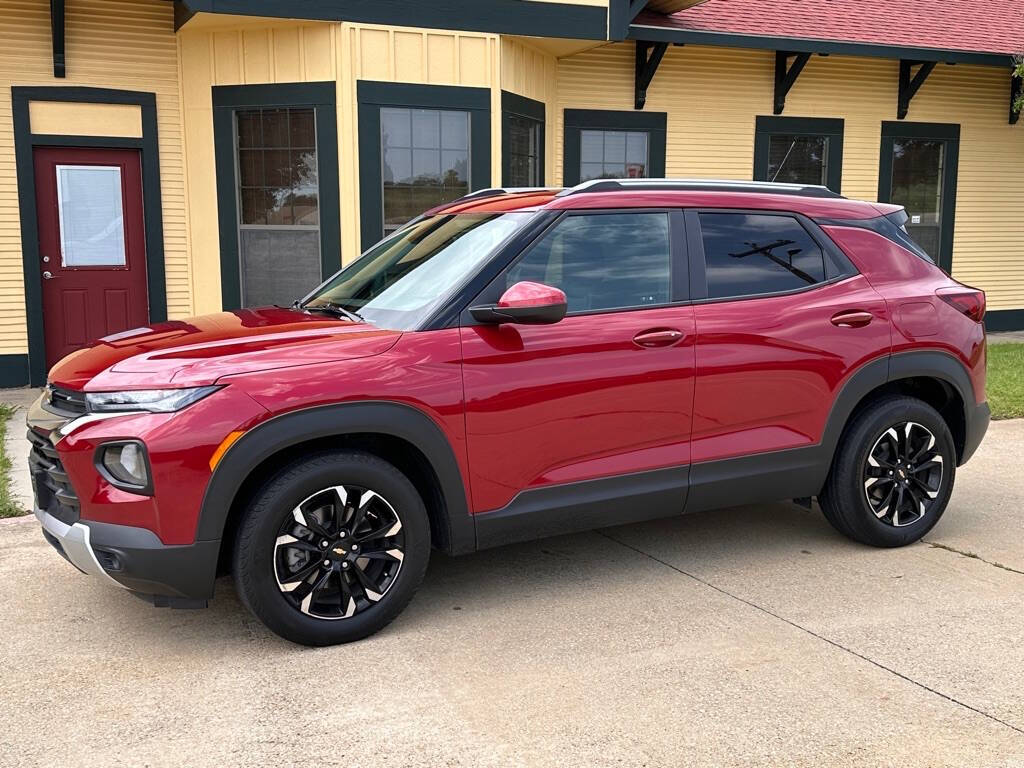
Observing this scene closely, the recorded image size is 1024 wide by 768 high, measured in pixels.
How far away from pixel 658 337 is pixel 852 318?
1122 millimetres

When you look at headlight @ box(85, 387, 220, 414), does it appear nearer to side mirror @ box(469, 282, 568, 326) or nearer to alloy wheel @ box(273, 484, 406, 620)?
alloy wheel @ box(273, 484, 406, 620)

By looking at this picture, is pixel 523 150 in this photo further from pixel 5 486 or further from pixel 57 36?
pixel 5 486

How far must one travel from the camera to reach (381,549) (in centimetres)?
396

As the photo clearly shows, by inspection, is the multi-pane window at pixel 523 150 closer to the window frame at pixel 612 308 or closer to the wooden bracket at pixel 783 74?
the wooden bracket at pixel 783 74

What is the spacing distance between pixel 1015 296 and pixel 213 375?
14.6 metres

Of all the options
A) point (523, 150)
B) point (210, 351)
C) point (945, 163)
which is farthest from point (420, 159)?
point (945, 163)

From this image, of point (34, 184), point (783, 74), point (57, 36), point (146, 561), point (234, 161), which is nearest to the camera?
point (146, 561)

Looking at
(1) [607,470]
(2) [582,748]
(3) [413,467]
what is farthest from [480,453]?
(2) [582,748]

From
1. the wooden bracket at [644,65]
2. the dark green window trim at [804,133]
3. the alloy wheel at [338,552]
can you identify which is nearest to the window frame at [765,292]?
the alloy wheel at [338,552]

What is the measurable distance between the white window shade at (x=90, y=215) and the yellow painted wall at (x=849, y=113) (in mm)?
5135

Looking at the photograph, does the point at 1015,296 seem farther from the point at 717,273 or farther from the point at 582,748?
the point at 582,748

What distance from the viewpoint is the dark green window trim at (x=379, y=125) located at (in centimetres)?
993

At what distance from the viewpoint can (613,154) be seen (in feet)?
41.4

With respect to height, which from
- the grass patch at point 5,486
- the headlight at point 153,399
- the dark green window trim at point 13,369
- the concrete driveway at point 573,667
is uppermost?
the headlight at point 153,399
